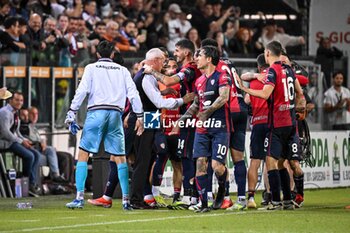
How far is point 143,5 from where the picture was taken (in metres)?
29.2

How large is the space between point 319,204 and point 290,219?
3.72 meters

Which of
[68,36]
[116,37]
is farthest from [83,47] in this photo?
[116,37]

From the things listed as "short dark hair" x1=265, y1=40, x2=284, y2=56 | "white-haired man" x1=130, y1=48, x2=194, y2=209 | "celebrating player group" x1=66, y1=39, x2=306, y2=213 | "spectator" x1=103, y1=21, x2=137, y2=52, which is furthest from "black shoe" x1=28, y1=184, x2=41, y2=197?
"short dark hair" x1=265, y1=40, x2=284, y2=56

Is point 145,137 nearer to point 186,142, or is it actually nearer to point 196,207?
point 186,142

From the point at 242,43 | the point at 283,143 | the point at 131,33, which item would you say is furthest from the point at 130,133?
the point at 242,43

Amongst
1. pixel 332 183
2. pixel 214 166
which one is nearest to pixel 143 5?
pixel 332 183

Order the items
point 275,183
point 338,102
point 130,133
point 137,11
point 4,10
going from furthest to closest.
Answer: point 137,11
point 338,102
point 4,10
point 130,133
point 275,183

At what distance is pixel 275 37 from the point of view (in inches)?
1190

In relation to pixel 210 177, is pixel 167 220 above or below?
below

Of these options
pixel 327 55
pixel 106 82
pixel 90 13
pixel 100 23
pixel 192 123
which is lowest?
pixel 192 123

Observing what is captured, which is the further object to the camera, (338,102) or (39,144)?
(338,102)

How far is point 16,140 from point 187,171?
195 inches

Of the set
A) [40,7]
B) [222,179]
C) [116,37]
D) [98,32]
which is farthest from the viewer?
[116,37]

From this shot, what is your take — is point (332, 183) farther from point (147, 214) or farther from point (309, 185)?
point (147, 214)
